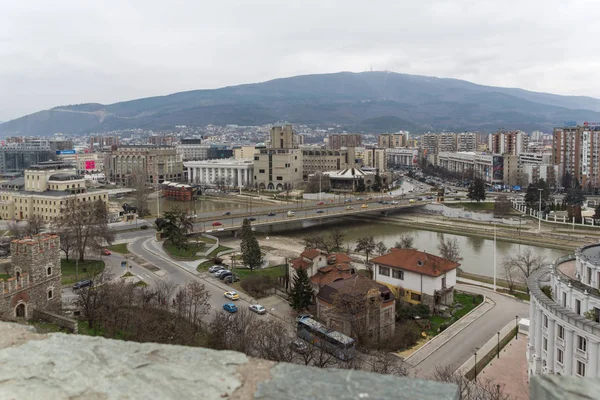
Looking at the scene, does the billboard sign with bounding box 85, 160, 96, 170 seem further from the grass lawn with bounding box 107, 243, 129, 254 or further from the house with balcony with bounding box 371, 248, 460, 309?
the house with balcony with bounding box 371, 248, 460, 309

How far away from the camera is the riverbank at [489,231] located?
25736 millimetres

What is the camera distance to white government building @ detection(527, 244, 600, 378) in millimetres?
7715

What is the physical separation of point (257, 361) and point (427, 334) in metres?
11.3

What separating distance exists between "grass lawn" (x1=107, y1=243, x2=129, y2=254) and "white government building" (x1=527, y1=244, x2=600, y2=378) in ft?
55.6

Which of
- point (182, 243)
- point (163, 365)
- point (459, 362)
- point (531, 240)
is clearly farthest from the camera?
point (531, 240)

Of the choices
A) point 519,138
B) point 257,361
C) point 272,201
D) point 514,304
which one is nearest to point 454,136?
point 519,138

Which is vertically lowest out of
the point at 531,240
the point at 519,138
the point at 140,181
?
the point at 531,240

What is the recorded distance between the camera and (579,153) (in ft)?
160

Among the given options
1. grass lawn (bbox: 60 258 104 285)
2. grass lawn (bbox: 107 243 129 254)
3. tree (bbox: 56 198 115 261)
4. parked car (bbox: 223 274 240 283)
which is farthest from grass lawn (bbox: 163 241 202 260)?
parked car (bbox: 223 274 240 283)

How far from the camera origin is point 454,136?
85.3 metres

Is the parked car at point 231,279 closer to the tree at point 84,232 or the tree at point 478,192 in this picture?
the tree at point 84,232

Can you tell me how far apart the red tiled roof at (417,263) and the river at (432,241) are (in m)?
5.97

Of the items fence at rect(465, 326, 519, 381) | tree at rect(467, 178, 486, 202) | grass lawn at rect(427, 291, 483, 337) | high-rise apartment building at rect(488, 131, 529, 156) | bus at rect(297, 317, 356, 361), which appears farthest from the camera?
high-rise apartment building at rect(488, 131, 529, 156)

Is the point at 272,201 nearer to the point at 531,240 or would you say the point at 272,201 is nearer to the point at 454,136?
the point at 531,240
